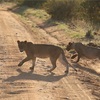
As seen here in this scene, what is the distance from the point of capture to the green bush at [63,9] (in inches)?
1061

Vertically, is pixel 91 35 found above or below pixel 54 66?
below

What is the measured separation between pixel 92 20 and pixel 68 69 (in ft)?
48.0

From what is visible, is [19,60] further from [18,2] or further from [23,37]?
[18,2]

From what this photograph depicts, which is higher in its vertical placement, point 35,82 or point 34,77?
point 35,82

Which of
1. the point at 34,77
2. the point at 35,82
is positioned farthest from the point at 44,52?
the point at 35,82

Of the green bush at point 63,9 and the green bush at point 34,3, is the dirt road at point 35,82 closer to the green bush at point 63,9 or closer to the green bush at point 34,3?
the green bush at point 63,9

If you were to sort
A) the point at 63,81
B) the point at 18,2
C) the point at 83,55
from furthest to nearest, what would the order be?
the point at 18,2
the point at 83,55
the point at 63,81

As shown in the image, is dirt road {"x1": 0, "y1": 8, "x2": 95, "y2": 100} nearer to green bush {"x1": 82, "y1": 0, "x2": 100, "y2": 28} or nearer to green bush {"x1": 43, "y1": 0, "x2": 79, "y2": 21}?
green bush {"x1": 82, "y1": 0, "x2": 100, "y2": 28}

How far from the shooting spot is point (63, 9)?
27.4 meters

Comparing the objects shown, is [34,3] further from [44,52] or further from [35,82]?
[35,82]

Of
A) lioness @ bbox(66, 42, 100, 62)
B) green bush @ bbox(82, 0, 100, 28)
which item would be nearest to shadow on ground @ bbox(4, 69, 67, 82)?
lioness @ bbox(66, 42, 100, 62)

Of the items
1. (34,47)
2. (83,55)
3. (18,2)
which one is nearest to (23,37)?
(83,55)

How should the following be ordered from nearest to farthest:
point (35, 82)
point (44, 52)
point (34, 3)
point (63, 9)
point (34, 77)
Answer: point (35, 82), point (34, 77), point (44, 52), point (63, 9), point (34, 3)

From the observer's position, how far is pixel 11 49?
14.6 meters
